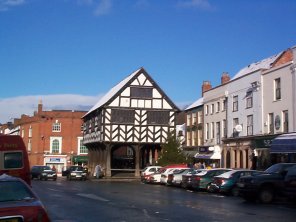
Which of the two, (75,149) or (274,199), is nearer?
(274,199)

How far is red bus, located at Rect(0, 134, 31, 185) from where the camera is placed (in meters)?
18.0

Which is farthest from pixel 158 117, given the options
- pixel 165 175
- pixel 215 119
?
pixel 165 175

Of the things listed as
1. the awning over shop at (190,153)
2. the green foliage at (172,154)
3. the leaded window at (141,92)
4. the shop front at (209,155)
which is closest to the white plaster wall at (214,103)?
the shop front at (209,155)

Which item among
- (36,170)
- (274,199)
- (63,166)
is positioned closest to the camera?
(274,199)

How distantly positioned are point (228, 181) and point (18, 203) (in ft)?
63.4

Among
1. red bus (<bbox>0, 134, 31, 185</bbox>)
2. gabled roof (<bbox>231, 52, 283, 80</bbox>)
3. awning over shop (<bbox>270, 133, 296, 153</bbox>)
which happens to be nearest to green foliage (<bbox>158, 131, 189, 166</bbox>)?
gabled roof (<bbox>231, 52, 283, 80</bbox>)

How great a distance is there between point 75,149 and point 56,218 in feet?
210

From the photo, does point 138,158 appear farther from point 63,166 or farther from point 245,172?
point 245,172

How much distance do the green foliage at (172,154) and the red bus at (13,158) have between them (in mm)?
32345

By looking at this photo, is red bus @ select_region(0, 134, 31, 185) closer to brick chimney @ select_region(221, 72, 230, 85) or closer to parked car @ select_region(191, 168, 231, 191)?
parked car @ select_region(191, 168, 231, 191)

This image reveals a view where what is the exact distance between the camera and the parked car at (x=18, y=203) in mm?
7738

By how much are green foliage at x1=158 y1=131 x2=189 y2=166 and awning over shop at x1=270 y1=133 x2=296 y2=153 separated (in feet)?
53.2

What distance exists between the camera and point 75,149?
77688 millimetres

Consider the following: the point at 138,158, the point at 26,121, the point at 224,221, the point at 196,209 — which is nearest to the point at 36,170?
the point at 138,158
